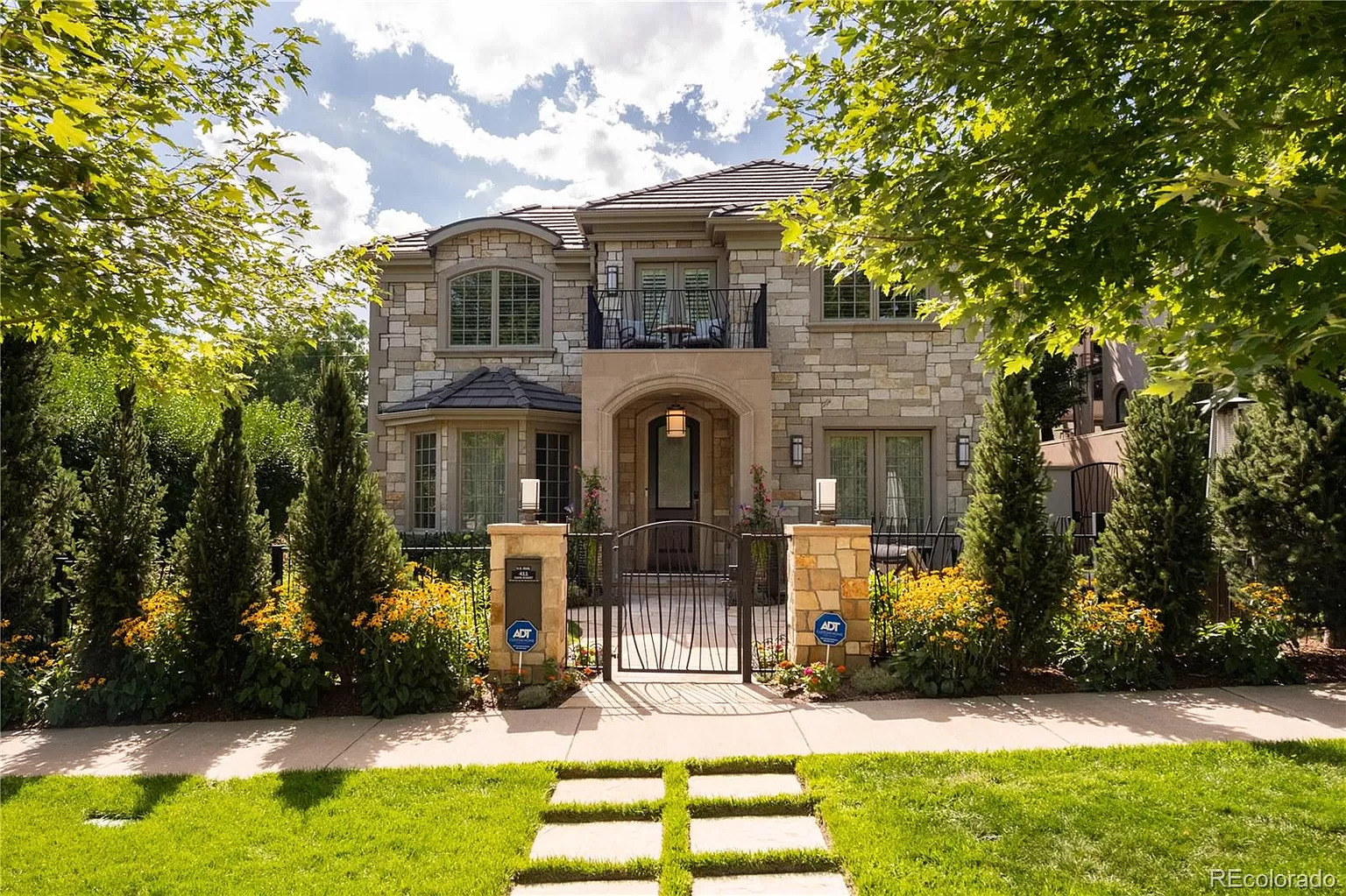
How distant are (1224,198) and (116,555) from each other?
798 cm

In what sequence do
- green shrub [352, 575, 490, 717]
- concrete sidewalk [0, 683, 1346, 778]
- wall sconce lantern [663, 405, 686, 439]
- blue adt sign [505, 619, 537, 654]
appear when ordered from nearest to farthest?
1. concrete sidewalk [0, 683, 1346, 778]
2. green shrub [352, 575, 490, 717]
3. blue adt sign [505, 619, 537, 654]
4. wall sconce lantern [663, 405, 686, 439]

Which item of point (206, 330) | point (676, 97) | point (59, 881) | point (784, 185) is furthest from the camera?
point (784, 185)

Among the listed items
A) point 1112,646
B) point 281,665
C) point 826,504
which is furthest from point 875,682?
point 281,665

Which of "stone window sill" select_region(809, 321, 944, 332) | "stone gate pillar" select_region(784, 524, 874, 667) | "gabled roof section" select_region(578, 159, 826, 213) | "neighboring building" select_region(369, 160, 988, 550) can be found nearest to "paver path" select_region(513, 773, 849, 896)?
"stone gate pillar" select_region(784, 524, 874, 667)

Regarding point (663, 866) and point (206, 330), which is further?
point (206, 330)

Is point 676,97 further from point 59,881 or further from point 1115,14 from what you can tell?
point 59,881

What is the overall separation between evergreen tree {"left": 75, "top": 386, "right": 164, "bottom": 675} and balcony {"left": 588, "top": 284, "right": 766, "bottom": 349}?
689 cm

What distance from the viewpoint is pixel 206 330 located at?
705 cm

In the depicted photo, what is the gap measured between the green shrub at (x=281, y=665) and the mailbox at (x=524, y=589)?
60.0 inches

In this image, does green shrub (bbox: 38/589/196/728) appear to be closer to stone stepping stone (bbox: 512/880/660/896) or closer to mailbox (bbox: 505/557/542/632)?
mailbox (bbox: 505/557/542/632)

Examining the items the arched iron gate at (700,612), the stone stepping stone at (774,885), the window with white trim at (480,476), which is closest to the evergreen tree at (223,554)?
the arched iron gate at (700,612)

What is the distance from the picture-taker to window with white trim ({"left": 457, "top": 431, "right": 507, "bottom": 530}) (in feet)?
41.2

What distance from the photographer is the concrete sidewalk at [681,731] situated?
478cm

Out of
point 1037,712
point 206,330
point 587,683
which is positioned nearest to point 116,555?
point 206,330
